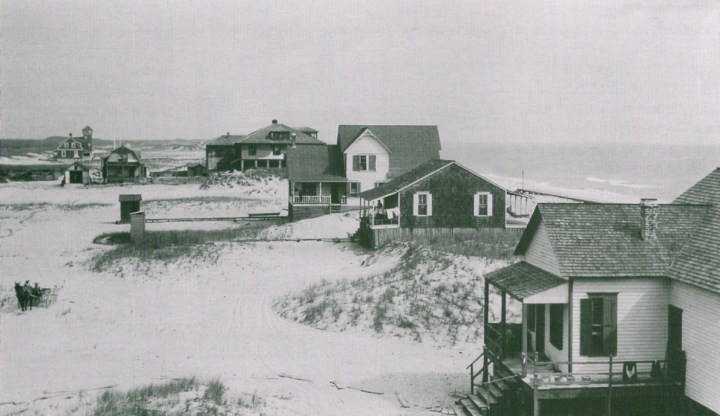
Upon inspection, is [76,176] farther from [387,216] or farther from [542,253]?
[542,253]

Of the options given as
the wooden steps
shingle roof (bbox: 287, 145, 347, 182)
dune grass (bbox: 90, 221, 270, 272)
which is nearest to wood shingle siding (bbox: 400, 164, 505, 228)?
dune grass (bbox: 90, 221, 270, 272)

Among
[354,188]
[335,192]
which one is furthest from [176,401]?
[354,188]

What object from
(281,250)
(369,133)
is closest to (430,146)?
(369,133)

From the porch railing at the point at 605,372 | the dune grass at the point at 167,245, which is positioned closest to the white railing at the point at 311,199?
the dune grass at the point at 167,245

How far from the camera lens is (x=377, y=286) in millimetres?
28438

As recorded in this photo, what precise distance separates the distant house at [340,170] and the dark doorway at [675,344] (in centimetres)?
3371

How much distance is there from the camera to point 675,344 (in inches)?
650

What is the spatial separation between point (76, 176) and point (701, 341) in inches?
3214

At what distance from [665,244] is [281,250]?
23375mm

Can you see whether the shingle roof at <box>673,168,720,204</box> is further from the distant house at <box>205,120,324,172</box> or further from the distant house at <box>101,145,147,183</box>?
the distant house at <box>101,145,147,183</box>

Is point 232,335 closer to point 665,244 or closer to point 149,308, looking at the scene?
point 149,308

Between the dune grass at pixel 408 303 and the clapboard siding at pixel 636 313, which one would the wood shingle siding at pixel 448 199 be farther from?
the clapboard siding at pixel 636 313

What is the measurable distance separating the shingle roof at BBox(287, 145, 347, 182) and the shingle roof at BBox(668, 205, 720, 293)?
3524 centimetres

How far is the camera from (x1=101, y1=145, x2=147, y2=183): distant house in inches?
3322
